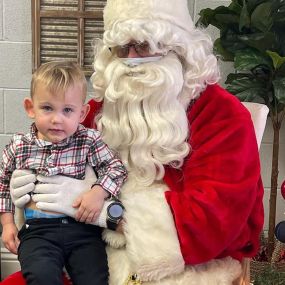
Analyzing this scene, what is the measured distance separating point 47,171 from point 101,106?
0.41 m

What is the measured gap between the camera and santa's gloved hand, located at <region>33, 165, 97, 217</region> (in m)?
1.38

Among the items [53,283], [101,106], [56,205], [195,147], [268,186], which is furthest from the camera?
[268,186]

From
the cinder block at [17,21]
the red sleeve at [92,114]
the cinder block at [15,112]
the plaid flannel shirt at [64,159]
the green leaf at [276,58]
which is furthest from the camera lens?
the cinder block at [15,112]

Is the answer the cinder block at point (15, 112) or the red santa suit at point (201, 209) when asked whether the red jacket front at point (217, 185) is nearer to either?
the red santa suit at point (201, 209)

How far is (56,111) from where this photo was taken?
1.34 m

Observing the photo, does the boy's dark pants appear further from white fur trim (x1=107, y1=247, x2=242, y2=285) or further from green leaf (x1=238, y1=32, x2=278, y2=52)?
green leaf (x1=238, y1=32, x2=278, y2=52)

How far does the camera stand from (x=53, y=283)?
1.27m

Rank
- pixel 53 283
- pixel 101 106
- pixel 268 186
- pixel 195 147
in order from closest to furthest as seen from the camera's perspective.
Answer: pixel 53 283, pixel 195 147, pixel 101 106, pixel 268 186

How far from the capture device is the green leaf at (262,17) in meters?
1.96

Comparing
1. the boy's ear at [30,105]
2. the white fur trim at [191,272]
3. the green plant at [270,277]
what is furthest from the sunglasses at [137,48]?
the green plant at [270,277]

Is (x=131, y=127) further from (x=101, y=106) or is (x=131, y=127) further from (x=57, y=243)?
(x=57, y=243)

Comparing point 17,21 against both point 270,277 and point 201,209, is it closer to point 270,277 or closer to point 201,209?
point 201,209

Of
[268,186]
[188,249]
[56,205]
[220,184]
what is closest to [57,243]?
[56,205]

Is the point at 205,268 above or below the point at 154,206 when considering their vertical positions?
below
